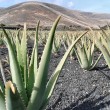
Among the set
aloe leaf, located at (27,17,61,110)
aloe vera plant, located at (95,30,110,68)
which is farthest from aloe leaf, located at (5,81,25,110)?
aloe vera plant, located at (95,30,110,68)

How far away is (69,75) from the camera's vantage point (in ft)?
18.4

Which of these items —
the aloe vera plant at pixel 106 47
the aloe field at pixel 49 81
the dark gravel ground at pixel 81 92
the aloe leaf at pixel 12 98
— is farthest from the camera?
the aloe vera plant at pixel 106 47

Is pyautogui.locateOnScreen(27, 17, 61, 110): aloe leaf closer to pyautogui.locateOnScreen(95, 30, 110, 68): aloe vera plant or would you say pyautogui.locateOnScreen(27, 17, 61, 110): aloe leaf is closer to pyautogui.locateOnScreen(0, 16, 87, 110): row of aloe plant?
pyautogui.locateOnScreen(0, 16, 87, 110): row of aloe plant

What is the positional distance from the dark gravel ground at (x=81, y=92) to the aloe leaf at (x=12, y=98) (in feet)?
4.17

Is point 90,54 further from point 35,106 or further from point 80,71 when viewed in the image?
point 35,106

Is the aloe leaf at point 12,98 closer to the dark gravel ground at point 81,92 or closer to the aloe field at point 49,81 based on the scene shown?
the aloe field at point 49,81

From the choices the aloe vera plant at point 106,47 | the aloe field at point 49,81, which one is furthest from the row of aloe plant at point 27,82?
the aloe vera plant at point 106,47

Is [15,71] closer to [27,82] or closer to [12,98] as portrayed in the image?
[27,82]

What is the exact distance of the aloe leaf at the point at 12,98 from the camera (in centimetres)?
228

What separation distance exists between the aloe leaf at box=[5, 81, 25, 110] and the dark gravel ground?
1.27 metres

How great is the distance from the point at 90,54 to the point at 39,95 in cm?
372

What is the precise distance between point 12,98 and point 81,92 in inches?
80.9

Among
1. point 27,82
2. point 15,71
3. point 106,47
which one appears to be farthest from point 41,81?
point 106,47

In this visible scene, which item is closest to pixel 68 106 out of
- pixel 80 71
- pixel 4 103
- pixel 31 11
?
pixel 4 103
